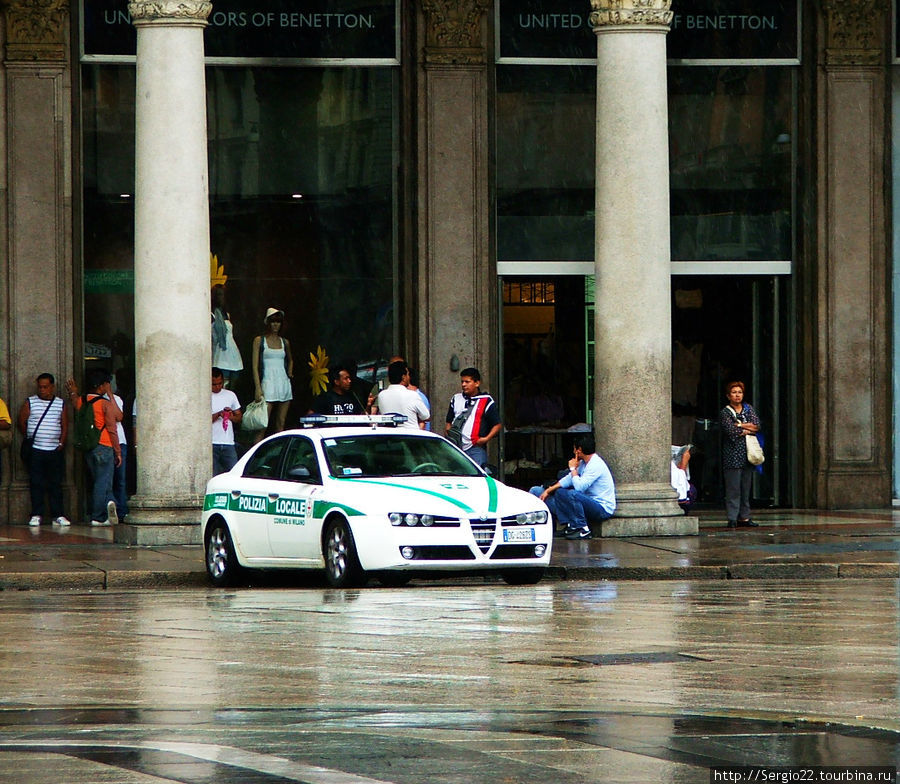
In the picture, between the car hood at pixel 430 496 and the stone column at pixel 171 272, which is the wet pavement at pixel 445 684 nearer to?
the car hood at pixel 430 496

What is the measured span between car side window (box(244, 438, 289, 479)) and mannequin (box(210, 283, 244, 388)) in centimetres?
634

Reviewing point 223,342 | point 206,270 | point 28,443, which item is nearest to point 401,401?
point 206,270

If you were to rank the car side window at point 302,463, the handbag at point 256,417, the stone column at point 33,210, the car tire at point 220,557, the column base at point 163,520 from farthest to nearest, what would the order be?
the handbag at point 256,417
the stone column at point 33,210
the column base at point 163,520
the car tire at point 220,557
the car side window at point 302,463

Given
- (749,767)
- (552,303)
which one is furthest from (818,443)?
(749,767)

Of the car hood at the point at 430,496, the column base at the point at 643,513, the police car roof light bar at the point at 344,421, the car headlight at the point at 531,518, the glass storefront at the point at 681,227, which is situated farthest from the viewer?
the glass storefront at the point at 681,227

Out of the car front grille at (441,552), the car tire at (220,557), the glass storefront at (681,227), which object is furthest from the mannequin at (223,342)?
the car front grille at (441,552)

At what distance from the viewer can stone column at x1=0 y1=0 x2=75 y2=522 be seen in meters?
22.6

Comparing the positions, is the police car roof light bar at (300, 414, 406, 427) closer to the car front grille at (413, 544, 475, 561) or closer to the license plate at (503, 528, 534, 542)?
the license plate at (503, 528, 534, 542)

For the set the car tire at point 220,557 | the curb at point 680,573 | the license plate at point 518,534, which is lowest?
the curb at point 680,573

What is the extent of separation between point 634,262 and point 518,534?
4.81m

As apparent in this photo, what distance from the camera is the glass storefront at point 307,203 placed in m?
23.7

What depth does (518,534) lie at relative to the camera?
1566 centimetres

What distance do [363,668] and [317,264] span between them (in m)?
14.0

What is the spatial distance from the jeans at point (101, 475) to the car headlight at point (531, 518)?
7.50m
